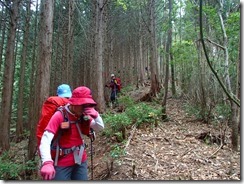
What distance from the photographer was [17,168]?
5539mm

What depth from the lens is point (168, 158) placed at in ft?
16.4

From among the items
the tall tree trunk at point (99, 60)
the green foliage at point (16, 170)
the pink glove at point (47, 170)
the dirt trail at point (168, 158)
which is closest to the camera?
the pink glove at point (47, 170)

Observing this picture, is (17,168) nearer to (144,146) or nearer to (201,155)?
(144,146)

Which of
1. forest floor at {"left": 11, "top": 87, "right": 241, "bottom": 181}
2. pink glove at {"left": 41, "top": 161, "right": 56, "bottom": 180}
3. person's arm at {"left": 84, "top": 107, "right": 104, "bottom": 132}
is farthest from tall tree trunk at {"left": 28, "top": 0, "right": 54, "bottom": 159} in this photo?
pink glove at {"left": 41, "top": 161, "right": 56, "bottom": 180}

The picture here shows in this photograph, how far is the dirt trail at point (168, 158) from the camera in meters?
4.25

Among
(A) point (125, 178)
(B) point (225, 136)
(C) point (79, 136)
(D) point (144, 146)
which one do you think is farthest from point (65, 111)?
(B) point (225, 136)

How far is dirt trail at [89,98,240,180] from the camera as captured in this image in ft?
13.9

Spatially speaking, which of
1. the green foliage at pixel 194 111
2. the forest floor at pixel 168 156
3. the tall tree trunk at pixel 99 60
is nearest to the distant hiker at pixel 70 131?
the forest floor at pixel 168 156

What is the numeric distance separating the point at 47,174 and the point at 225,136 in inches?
182

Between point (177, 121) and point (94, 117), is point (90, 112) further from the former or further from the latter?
point (177, 121)

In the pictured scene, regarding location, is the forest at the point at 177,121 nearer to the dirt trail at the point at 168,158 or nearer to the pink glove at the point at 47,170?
the dirt trail at the point at 168,158

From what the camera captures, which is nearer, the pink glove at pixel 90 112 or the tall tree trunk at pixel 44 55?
the pink glove at pixel 90 112

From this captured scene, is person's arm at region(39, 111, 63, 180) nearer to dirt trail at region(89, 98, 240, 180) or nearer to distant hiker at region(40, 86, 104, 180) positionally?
distant hiker at region(40, 86, 104, 180)

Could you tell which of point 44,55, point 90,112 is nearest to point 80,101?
point 90,112
